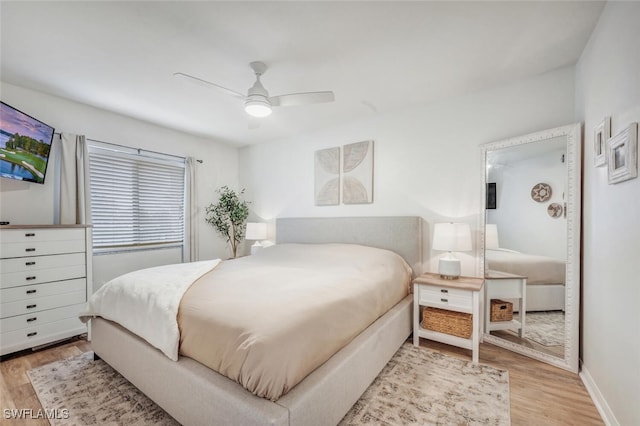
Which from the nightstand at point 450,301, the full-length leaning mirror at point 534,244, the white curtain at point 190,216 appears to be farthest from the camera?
the white curtain at point 190,216

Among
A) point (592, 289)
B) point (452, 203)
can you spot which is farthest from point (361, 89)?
point (592, 289)

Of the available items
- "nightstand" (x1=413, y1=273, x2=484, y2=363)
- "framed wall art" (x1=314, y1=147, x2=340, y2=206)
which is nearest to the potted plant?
"framed wall art" (x1=314, y1=147, x2=340, y2=206)

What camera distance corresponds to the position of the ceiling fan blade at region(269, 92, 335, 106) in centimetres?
225

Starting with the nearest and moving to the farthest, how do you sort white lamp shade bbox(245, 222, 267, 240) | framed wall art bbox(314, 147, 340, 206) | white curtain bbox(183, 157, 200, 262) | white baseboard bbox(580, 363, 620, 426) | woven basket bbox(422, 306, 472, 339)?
1. white baseboard bbox(580, 363, 620, 426)
2. woven basket bbox(422, 306, 472, 339)
3. framed wall art bbox(314, 147, 340, 206)
4. white curtain bbox(183, 157, 200, 262)
5. white lamp shade bbox(245, 222, 267, 240)

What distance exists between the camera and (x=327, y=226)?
374 cm

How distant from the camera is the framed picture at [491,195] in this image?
2.67 metres

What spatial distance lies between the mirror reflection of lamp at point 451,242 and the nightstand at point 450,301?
3.3 inches

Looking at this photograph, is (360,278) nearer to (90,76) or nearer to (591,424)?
(591,424)

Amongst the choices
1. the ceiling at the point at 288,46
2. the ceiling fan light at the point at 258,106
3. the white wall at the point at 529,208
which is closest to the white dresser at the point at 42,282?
the ceiling at the point at 288,46

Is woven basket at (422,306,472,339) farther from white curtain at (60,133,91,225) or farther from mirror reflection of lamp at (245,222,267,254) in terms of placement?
white curtain at (60,133,91,225)

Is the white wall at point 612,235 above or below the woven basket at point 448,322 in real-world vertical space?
above

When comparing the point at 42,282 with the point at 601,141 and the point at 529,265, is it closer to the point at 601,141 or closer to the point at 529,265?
the point at 529,265

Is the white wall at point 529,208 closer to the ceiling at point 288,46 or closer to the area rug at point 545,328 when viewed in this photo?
the area rug at point 545,328

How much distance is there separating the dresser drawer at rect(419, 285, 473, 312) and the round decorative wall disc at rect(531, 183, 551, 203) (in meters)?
1.04
